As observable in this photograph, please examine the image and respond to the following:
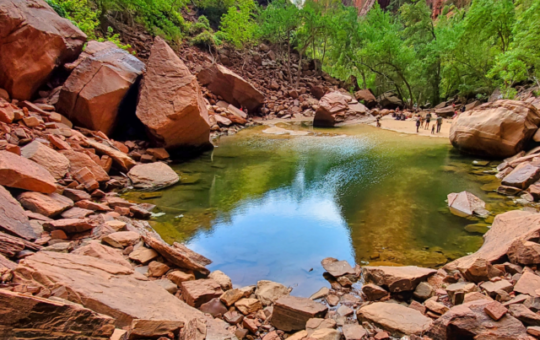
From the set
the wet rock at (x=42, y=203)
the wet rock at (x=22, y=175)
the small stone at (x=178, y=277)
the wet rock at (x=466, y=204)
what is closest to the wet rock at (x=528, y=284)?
the wet rock at (x=466, y=204)

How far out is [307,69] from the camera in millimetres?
45906

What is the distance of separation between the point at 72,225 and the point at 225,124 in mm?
19779

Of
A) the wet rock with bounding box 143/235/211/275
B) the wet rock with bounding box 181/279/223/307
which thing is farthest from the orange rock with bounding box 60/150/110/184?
the wet rock with bounding box 181/279/223/307

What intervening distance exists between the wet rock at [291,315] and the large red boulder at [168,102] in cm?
1154

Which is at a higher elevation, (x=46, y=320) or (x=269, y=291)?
(x=46, y=320)

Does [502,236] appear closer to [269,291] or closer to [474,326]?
[474,326]

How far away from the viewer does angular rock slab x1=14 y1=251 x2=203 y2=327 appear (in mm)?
3529

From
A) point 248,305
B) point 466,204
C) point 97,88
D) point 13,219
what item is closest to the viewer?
point 248,305

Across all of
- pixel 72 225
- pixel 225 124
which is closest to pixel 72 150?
pixel 72 225

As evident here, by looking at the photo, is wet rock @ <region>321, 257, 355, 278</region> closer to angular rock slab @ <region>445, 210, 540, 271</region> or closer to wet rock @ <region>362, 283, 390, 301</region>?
wet rock @ <region>362, 283, 390, 301</region>

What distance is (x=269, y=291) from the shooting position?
560 cm

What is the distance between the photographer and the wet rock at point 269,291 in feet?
17.7

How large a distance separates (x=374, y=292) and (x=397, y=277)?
0.50 meters

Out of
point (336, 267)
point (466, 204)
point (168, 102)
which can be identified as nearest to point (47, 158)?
point (168, 102)
